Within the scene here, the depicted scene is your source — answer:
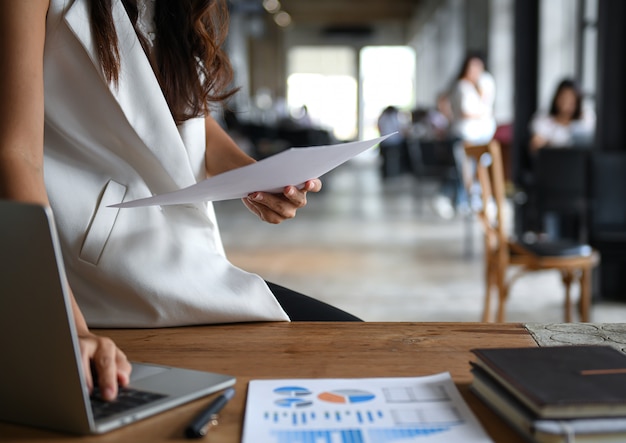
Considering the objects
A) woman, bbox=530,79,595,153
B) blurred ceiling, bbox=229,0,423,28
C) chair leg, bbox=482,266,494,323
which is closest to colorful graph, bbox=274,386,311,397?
chair leg, bbox=482,266,494,323

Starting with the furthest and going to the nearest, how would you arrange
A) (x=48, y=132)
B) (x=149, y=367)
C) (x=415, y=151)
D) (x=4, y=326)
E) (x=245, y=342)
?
(x=415, y=151) → (x=48, y=132) → (x=245, y=342) → (x=149, y=367) → (x=4, y=326)

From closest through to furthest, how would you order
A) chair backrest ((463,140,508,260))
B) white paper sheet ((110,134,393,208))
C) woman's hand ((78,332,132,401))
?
1. woman's hand ((78,332,132,401))
2. white paper sheet ((110,134,393,208))
3. chair backrest ((463,140,508,260))

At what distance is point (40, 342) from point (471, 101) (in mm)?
7348

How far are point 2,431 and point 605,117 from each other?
167 inches

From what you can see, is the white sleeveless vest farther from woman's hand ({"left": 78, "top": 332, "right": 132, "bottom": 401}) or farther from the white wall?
the white wall

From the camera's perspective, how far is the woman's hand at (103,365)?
26.9 inches

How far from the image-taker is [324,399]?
2.34 ft

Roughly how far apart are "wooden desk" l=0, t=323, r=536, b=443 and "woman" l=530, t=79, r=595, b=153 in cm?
510

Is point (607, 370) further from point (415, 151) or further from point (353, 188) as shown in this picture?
point (353, 188)

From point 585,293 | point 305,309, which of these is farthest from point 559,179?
point 305,309

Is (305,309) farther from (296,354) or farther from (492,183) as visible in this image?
(492,183)

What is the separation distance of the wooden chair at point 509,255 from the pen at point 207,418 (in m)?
2.70

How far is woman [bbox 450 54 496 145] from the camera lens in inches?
300

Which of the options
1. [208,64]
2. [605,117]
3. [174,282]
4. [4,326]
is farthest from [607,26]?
[4,326]
